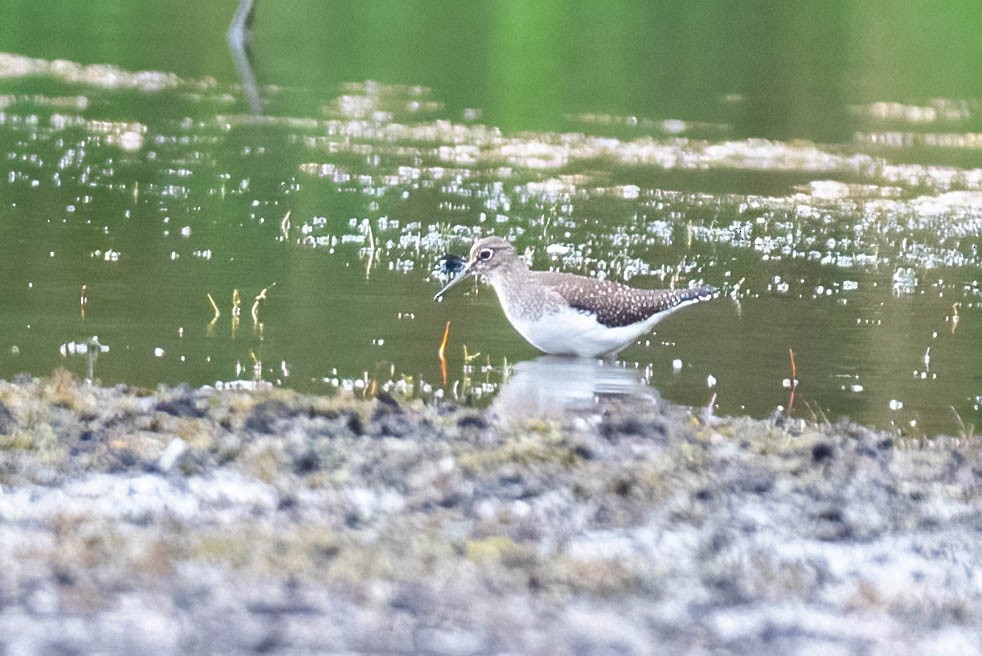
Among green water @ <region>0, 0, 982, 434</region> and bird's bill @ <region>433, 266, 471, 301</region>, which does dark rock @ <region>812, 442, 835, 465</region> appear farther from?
bird's bill @ <region>433, 266, 471, 301</region>

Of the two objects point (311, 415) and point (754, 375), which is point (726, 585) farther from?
point (754, 375)

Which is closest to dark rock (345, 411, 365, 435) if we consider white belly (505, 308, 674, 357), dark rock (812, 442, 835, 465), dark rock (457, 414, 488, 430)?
dark rock (457, 414, 488, 430)

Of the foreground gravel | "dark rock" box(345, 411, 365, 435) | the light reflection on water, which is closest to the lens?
the foreground gravel

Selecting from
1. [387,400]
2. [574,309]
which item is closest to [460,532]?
[387,400]

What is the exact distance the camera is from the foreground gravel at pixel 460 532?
6180 mm

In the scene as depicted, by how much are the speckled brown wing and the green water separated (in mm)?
423

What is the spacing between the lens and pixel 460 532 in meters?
7.29

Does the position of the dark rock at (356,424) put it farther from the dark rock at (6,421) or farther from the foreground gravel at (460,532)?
the dark rock at (6,421)

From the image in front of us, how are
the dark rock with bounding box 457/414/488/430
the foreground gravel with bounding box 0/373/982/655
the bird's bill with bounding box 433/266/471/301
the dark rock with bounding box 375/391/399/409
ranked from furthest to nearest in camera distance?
the bird's bill with bounding box 433/266/471/301, the dark rock with bounding box 375/391/399/409, the dark rock with bounding box 457/414/488/430, the foreground gravel with bounding box 0/373/982/655

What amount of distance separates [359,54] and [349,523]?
32760mm

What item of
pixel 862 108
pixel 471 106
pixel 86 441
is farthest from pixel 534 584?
pixel 862 108

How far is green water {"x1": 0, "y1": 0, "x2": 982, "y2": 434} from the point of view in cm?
1276

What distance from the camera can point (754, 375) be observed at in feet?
41.1

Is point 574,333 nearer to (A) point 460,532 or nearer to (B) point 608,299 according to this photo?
(B) point 608,299
